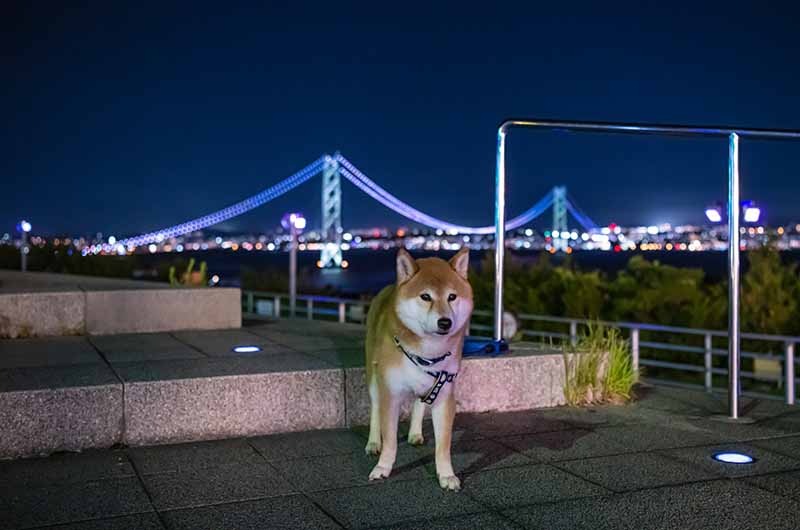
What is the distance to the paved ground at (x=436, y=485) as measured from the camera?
4.05m

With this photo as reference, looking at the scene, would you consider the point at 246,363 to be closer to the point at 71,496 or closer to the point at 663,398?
the point at 71,496

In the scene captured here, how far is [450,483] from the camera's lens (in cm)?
453

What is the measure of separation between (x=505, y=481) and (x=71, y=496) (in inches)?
89.1

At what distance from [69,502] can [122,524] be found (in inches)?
18.6

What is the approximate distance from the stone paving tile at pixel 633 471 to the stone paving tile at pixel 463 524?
32.8 inches

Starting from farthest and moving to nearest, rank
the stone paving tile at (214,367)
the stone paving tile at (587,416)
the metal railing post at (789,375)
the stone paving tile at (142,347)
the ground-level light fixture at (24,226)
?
the ground-level light fixture at (24,226) → the metal railing post at (789,375) → the stone paving tile at (142,347) → the stone paving tile at (587,416) → the stone paving tile at (214,367)

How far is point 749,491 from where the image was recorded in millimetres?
4496

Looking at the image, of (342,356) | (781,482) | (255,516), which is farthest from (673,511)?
(342,356)

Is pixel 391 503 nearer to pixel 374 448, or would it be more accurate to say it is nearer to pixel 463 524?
pixel 463 524

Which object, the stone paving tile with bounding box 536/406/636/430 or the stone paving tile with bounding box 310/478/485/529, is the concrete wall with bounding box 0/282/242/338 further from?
the stone paving tile with bounding box 310/478/485/529

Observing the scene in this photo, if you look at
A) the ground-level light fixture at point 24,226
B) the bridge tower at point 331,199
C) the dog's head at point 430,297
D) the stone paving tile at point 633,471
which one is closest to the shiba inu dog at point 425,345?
the dog's head at point 430,297

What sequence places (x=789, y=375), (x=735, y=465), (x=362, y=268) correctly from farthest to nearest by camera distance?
1. (x=362, y=268)
2. (x=789, y=375)
3. (x=735, y=465)

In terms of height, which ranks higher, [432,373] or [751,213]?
[751,213]

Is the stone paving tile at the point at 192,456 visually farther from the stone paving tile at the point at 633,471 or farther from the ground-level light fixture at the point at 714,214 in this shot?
the ground-level light fixture at the point at 714,214
